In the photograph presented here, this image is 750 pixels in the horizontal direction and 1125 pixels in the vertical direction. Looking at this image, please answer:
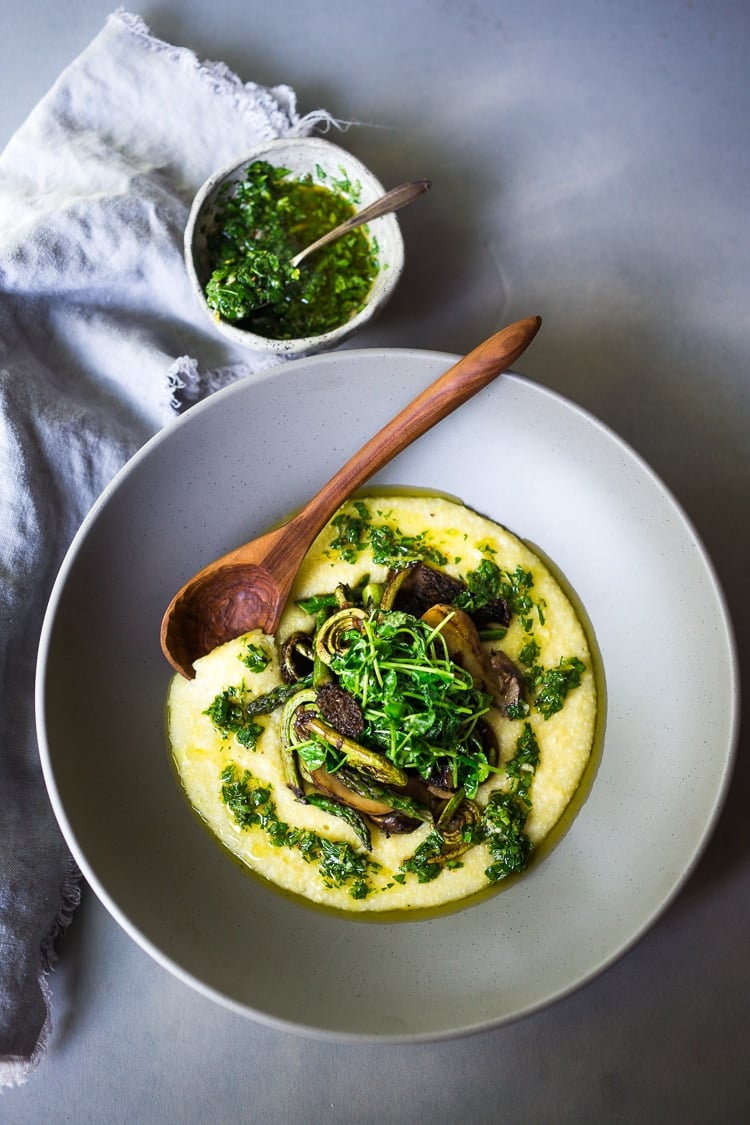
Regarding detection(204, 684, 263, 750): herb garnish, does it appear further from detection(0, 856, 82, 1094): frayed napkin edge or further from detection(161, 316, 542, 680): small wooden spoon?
detection(0, 856, 82, 1094): frayed napkin edge

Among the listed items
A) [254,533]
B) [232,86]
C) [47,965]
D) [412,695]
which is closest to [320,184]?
[232,86]

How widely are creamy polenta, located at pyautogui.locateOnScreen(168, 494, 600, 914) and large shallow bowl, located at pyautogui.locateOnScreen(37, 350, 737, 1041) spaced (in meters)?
0.11

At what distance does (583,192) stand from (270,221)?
4.86ft

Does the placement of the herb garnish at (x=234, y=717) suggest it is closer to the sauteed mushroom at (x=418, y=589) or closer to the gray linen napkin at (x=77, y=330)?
the sauteed mushroom at (x=418, y=589)

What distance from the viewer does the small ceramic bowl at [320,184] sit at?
3.39 m

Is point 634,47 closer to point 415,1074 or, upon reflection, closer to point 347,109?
point 347,109

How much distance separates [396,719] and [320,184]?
2.20 m

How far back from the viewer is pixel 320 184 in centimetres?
369

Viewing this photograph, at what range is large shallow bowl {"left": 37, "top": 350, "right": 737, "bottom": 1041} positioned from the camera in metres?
2.97

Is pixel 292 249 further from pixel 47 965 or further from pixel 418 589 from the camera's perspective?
pixel 47 965

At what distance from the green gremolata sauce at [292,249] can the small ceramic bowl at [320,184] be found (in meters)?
0.03

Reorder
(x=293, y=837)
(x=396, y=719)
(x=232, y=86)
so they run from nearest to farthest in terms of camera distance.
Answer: (x=396, y=719), (x=293, y=837), (x=232, y=86)

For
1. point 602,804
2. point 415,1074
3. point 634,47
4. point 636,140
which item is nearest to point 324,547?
point 602,804

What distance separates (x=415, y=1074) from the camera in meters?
3.46
